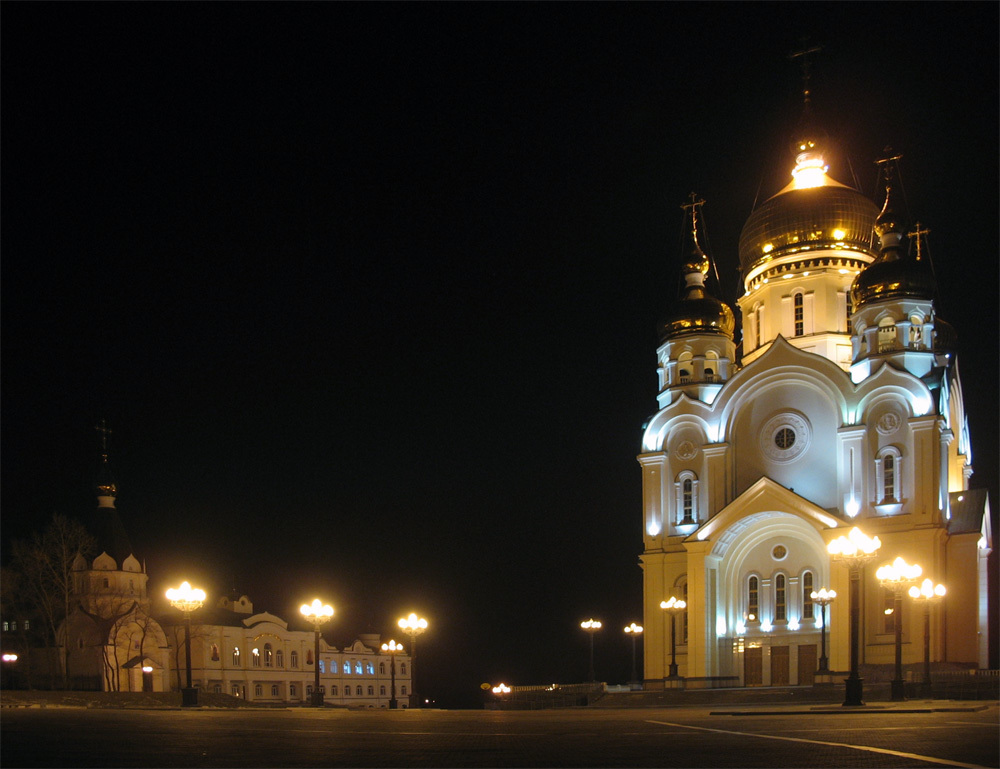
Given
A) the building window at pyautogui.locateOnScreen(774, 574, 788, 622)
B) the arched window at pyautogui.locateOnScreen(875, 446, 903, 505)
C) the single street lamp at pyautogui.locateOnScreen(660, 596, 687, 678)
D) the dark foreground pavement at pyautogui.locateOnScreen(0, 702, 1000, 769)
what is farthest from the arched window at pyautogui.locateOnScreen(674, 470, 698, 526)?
the dark foreground pavement at pyautogui.locateOnScreen(0, 702, 1000, 769)

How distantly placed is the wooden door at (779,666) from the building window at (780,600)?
1.07m

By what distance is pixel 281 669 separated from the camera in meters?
65.7

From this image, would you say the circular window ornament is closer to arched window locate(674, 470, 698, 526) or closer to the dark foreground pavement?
arched window locate(674, 470, 698, 526)

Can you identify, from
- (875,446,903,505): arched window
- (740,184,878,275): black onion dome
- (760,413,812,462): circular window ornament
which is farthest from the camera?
(740,184,878,275): black onion dome

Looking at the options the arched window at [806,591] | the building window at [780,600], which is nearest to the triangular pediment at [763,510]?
the arched window at [806,591]

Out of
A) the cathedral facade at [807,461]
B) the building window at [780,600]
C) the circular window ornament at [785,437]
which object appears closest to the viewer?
the cathedral facade at [807,461]

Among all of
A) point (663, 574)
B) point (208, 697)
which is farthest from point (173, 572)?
point (663, 574)

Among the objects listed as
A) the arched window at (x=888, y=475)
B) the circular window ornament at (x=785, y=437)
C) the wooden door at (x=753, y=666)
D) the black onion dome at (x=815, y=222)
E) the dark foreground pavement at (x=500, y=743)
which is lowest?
the wooden door at (x=753, y=666)

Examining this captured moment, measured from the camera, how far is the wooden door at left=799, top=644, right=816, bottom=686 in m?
38.5

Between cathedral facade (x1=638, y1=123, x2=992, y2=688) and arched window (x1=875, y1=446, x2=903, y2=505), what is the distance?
7 cm

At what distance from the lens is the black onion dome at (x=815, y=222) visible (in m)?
44.7

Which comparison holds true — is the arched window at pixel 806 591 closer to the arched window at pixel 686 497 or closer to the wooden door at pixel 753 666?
the wooden door at pixel 753 666

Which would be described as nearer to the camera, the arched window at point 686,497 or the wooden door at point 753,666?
the wooden door at point 753,666

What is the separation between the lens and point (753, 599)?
40719 mm
